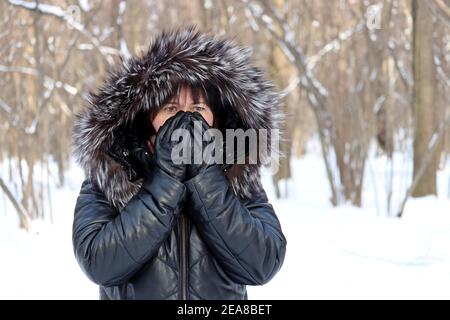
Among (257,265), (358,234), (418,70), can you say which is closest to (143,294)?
(257,265)

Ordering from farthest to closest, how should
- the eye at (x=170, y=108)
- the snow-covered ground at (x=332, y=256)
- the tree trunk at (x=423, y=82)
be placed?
the tree trunk at (x=423, y=82) → the snow-covered ground at (x=332, y=256) → the eye at (x=170, y=108)

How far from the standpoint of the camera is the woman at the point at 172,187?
4.61ft

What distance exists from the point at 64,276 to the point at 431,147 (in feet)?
11.2

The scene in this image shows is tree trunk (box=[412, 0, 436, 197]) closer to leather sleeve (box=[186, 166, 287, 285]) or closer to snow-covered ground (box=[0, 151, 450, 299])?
snow-covered ground (box=[0, 151, 450, 299])

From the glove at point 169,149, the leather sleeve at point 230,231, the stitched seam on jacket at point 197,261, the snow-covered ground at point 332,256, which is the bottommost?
the snow-covered ground at point 332,256

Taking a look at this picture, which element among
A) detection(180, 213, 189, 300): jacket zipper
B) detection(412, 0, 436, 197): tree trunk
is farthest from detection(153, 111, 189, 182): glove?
detection(412, 0, 436, 197): tree trunk

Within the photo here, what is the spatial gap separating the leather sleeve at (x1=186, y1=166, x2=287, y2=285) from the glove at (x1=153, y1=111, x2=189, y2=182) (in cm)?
4

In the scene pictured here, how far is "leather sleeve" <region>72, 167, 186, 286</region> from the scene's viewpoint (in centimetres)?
138

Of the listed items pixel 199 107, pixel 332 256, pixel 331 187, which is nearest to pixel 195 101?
pixel 199 107

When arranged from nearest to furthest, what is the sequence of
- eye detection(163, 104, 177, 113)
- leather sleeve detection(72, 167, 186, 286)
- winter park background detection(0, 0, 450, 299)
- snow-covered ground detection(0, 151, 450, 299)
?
leather sleeve detection(72, 167, 186, 286) < eye detection(163, 104, 177, 113) < snow-covered ground detection(0, 151, 450, 299) < winter park background detection(0, 0, 450, 299)

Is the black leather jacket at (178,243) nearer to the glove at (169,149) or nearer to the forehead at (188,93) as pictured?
the glove at (169,149)

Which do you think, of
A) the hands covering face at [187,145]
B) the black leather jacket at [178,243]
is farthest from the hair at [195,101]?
the black leather jacket at [178,243]

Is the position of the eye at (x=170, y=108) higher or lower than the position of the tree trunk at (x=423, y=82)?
lower

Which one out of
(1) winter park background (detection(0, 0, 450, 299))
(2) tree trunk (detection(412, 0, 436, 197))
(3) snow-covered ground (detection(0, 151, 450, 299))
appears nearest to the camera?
(3) snow-covered ground (detection(0, 151, 450, 299))
